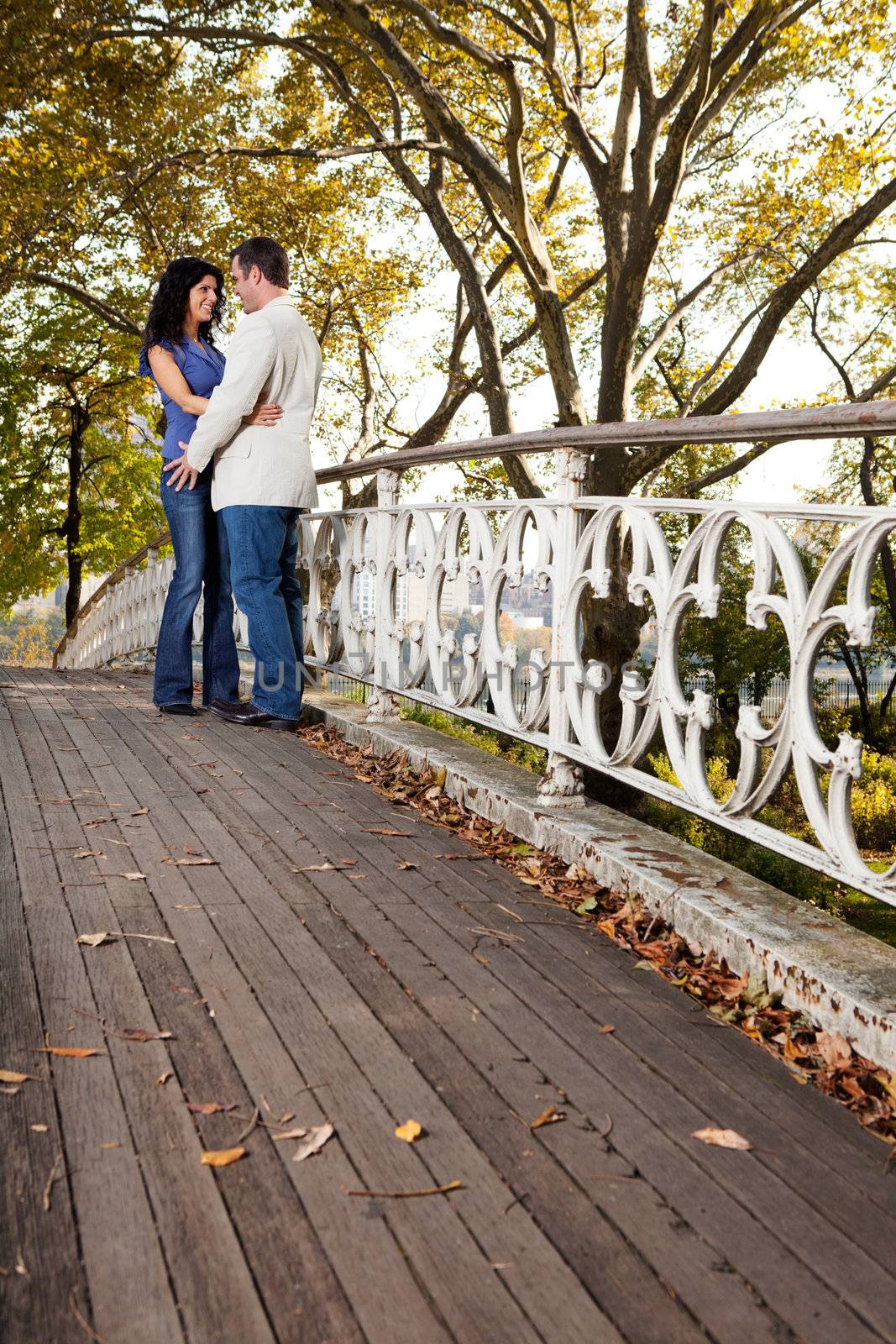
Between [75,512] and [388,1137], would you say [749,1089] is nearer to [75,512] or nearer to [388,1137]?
[388,1137]

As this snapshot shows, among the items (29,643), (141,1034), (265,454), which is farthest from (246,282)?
(29,643)

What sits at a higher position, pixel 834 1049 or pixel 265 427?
pixel 265 427

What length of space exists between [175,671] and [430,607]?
202 cm

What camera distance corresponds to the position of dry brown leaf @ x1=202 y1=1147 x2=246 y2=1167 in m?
1.78

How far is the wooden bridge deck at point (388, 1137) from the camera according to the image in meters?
1.50

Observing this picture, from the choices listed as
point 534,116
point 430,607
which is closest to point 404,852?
point 430,607

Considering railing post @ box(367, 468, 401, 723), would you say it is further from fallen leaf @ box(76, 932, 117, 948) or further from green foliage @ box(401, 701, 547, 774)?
green foliage @ box(401, 701, 547, 774)

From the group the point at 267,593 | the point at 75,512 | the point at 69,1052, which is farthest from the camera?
the point at 75,512

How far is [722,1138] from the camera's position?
1.94 metres

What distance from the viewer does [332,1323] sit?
1.45m

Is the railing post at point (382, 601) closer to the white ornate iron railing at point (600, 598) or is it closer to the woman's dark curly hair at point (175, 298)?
the white ornate iron railing at point (600, 598)

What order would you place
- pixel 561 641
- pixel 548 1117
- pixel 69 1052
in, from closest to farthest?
pixel 548 1117 < pixel 69 1052 < pixel 561 641

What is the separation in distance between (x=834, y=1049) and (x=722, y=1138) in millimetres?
448

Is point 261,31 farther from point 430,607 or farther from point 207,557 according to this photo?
point 430,607
